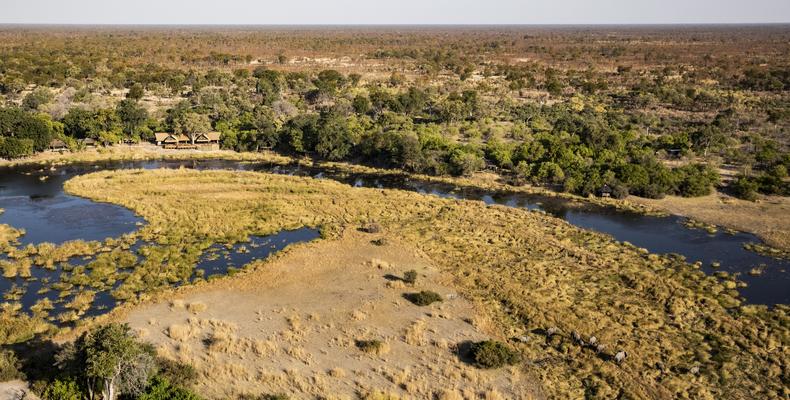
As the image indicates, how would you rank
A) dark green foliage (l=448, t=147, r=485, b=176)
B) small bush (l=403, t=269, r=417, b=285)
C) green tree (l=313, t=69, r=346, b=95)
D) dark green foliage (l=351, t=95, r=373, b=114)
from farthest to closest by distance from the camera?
green tree (l=313, t=69, r=346, b=95)
dark green foliage (l=351, t=95, r=373, b=114)
dark green foliage (l=448, t=147, r=485, b=176)
small bush (l=403, t=269, r=417, b=285)

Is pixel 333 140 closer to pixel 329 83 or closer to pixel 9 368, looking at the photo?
pixel 329 83

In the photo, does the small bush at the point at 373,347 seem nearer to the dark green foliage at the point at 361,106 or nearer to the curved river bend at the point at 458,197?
the curved river bend at the point at 458,197

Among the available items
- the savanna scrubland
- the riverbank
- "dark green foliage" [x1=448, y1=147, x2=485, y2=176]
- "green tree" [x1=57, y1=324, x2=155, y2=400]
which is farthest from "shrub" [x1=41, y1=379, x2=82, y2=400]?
"dark green foliage" [x1=448, y1=147, x2=485, y2=176]

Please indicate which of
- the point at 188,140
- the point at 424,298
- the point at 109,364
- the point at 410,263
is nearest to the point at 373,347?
the point at 424,298

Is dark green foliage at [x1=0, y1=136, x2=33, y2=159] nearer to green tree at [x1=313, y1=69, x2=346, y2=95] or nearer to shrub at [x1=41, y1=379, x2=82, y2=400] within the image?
green tree at [x1=313, y1=69, x2=346, y2=95]

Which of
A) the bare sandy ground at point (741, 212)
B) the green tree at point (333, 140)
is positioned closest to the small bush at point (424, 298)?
the bare sandy ground at point (741, 212)
